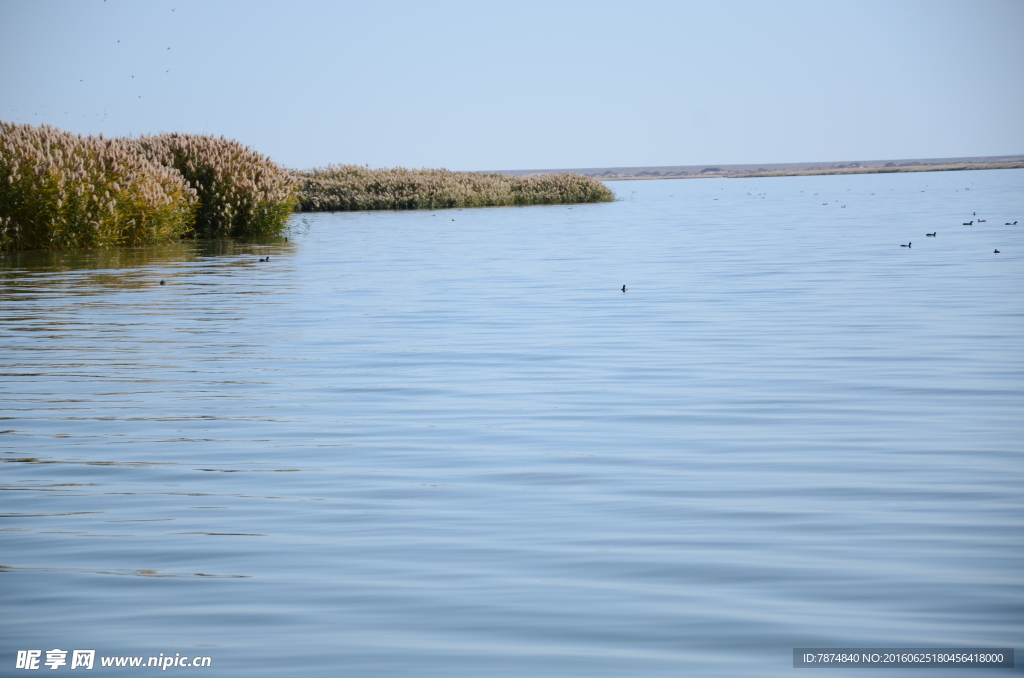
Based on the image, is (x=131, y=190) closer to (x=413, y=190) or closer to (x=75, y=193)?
(x=75, y=193)

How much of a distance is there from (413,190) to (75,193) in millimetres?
36794

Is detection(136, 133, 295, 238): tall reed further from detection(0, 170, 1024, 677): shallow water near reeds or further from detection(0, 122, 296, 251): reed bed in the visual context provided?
detection(0, 170, 1024, 677): shallow water near reeds

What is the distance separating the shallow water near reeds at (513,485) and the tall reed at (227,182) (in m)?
16.5

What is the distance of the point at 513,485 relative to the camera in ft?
21.0

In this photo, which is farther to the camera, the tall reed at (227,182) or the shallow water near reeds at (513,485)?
the tall reed at (227,182)

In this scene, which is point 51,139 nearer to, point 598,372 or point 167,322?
point 167,322

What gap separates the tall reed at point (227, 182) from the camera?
102 ft

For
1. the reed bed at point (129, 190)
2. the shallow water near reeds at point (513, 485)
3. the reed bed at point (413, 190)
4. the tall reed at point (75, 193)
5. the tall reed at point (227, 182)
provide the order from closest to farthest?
the shallow water near reeds at point (513, 485) → the tall reed at point (75, 193) → the reed bed at point (129, 190) → the tall reed at point (227, 182) → the reed bed at point (413, 190)

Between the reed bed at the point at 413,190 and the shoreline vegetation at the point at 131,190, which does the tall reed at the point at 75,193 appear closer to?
the shoreline vegetation at the point at 131,190

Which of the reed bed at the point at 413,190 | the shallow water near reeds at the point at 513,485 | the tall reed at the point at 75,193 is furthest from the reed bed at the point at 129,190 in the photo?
the reed bed at the point at 413,190

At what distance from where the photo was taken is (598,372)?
33.3ft

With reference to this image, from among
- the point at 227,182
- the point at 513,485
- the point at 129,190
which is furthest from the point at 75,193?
the point at 513,485

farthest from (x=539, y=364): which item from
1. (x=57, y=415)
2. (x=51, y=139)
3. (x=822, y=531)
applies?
(x=51, y=139)

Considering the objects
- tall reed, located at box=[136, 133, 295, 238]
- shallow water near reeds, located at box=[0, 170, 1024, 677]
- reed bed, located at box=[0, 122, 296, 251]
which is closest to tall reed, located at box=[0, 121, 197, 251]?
reed bed, located at box=[0, 122, 296, 251]
